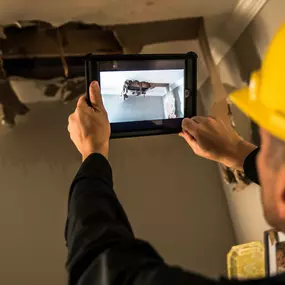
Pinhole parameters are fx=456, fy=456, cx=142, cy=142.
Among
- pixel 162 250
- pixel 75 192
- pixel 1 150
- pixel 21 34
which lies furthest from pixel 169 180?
pixel 75 192

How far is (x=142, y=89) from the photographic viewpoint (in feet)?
3.50

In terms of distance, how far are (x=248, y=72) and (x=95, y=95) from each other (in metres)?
0.68

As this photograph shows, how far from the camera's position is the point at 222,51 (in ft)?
5.25

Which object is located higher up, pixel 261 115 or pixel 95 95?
pixel 95 95

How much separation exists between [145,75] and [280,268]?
709 mm

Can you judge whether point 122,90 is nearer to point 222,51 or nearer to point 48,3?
point 48,3

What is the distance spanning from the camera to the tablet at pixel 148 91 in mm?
1029

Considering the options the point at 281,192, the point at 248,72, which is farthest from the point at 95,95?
the point at 248,72

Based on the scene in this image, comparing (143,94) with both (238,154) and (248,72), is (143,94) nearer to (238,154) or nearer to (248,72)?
(238,154)

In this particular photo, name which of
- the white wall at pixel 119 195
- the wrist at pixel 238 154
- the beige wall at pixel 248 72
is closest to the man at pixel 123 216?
the wrist at pixel 238 154

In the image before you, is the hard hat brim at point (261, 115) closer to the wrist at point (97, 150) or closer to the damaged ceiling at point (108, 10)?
the wrist at point (97, 150)

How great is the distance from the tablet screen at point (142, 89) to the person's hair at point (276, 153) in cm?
44

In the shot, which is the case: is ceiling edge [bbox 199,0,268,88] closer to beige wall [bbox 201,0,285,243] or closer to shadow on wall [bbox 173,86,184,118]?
beige wall [bbox 201,0,285,243]

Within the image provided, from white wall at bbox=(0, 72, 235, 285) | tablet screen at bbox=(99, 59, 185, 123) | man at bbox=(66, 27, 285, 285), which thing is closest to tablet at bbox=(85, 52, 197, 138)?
tablet screen at bbox=(99, 59, 185, 123)
